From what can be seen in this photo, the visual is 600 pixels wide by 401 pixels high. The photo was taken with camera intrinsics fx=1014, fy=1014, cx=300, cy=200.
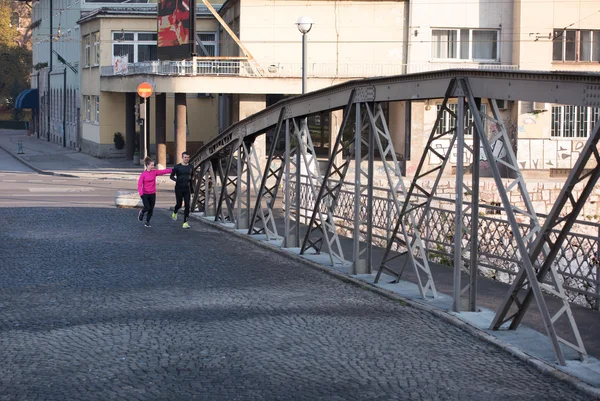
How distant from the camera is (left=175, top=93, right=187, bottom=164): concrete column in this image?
4222 cm

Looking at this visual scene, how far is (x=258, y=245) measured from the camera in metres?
20.0

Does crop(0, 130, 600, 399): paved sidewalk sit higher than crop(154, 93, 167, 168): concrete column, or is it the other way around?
crop(154, 93, 167, 168): concrete column

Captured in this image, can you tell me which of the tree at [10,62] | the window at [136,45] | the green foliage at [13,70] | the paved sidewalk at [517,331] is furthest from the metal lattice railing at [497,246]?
the green foliage at [13,70]

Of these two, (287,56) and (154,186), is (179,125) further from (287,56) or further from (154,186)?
(154,186)

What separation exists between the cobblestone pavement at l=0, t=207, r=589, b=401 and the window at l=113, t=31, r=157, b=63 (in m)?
34.7

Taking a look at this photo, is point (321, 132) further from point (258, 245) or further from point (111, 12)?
point (258, 245)

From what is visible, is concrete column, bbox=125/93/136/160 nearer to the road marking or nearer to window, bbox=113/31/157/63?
window, bbox=113/31/157/63

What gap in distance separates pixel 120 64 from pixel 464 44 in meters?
16.1

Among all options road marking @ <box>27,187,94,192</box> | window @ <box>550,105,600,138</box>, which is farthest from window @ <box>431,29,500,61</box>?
road marking @ <box>27,187,94,192</box>

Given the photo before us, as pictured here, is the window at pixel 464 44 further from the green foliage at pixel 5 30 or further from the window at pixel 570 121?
the green foliage at pixel 5 30

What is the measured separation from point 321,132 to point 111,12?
14.1m

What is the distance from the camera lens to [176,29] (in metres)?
43.8

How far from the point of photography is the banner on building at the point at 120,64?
152 feet

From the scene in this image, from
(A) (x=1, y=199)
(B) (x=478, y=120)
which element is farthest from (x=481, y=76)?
(A) (x=1, y=199)
